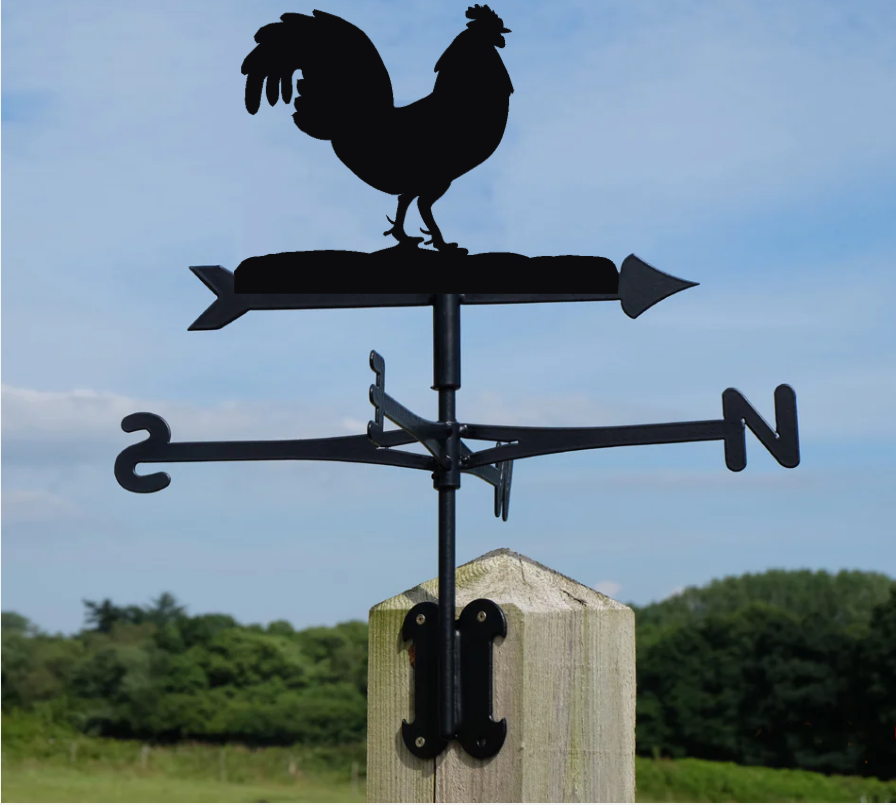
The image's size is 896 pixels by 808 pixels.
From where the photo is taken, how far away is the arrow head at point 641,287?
1498 millimetres

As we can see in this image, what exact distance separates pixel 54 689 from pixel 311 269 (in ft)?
41.1

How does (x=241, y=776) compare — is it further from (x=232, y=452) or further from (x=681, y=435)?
(x=681, y=435)

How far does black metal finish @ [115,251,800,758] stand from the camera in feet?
4.23

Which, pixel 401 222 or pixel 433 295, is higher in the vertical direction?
pixel 401 222

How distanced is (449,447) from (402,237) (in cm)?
36

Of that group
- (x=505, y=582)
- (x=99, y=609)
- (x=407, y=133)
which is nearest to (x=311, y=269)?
(x=407, y=133)

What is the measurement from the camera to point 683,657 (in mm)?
12383

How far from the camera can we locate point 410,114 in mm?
1517

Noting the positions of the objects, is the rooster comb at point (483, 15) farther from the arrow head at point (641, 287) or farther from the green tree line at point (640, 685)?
the green tree line at point (640, 685)

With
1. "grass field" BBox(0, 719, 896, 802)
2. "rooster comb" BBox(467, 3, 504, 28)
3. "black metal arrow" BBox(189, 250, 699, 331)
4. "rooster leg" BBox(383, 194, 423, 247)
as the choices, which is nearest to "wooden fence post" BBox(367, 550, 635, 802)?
"black metal arrow" BBox(189, 250, 699, 331)

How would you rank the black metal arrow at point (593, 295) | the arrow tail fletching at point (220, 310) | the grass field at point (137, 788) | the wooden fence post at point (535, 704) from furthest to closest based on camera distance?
the grass field at point (137, 788) → the arrow tail fletching at point (220, 310) → the black metal arrow at point (593, 295) → the wooden fence post at point (535, 704)

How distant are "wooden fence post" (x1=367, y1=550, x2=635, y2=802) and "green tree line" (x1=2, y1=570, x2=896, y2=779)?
10.4m

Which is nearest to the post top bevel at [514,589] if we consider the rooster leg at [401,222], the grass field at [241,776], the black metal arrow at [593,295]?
the black metal arrow at [593,295]

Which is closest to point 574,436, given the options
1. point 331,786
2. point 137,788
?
point 331,786
